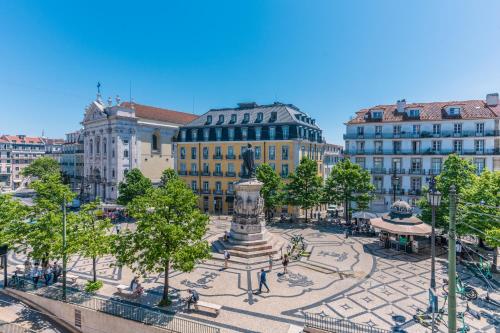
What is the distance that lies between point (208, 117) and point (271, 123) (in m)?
11.9

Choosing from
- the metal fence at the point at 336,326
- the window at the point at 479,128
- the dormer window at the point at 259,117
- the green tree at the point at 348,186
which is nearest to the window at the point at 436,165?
the window at the point at 479,128

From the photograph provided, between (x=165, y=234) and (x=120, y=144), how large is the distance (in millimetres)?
45035

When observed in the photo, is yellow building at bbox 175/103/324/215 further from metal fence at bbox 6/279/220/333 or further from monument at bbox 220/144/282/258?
metal fence at bbox 6/279/220/333

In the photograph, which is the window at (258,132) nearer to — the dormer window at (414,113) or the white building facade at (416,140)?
the white building facade at (416,140)

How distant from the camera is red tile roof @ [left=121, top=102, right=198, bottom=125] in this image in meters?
60.7

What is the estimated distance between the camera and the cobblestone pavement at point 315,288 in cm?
1459

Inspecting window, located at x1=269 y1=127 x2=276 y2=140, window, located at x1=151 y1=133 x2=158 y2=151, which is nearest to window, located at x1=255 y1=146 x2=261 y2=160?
window, located at x1=269 y1=127 x2=276 y2=140

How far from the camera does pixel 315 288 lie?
18.3m

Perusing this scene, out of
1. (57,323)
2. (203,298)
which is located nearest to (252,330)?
(203,298)

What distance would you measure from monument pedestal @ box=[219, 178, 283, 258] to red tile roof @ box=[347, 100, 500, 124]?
23099 millimetres

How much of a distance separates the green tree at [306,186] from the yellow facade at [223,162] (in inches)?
240

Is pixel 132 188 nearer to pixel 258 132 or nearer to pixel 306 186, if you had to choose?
pixel 258 132

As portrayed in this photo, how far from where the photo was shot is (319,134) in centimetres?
5128

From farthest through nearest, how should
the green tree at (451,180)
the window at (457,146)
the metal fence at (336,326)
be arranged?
the window at (457,146) → the green tree at (451,180) → the metal fence at (336,326)
